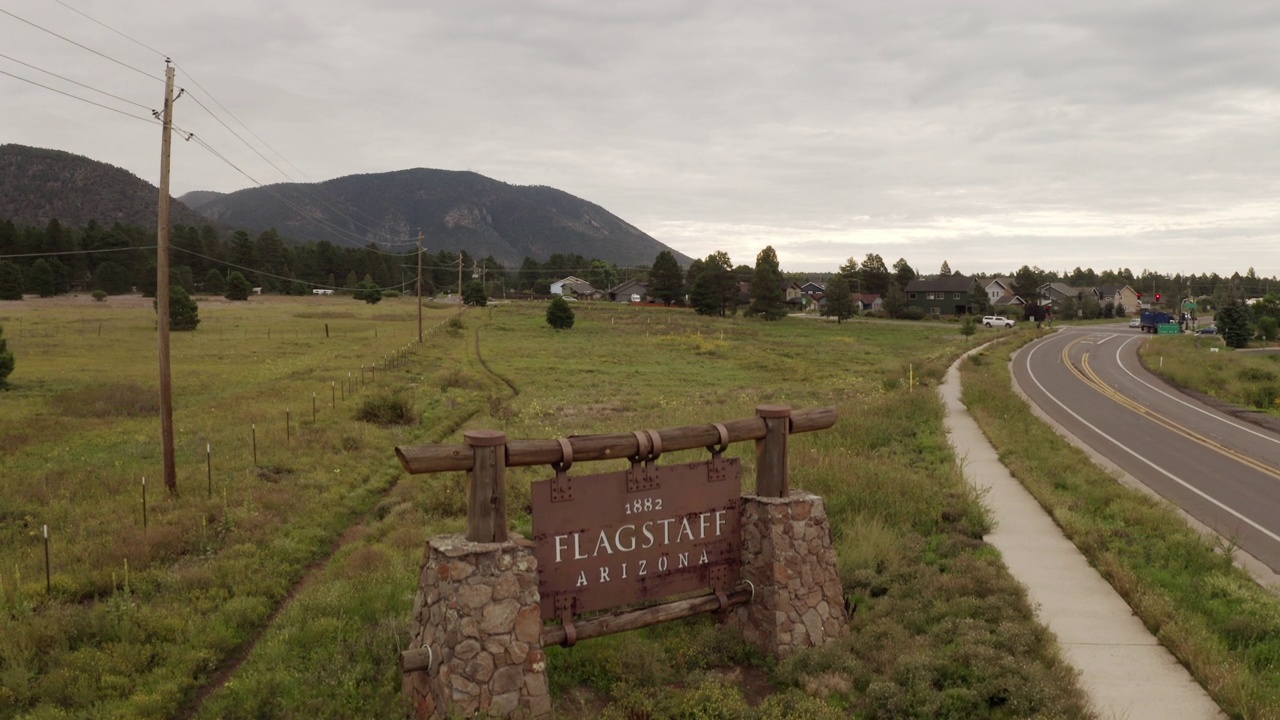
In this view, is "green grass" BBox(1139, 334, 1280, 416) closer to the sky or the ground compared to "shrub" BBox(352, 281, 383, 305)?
closer to the ground

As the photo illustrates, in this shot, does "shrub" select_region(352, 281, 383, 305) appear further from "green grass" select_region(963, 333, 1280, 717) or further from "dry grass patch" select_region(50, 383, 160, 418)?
"green grass" select_region(963, 333, 1280, 717)

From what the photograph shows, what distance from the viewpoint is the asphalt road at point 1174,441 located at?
55.1ft

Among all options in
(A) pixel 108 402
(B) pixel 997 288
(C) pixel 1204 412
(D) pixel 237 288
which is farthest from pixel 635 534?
(B) pixel 997 288

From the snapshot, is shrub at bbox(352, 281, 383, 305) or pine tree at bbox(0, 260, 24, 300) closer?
pine tree at bbox(0, 260, 24, 300)

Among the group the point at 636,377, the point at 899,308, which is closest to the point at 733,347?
the point at 636,377

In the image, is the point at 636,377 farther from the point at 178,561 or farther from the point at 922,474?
the point at 178,561

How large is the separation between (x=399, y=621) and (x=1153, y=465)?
22.0 m

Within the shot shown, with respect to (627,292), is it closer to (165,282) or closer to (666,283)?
(666,283)

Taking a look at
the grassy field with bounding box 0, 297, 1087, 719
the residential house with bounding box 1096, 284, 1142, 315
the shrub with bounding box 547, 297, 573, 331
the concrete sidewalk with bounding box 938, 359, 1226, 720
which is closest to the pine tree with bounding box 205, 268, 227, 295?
the shrub with bounding box 547, 297, 573, 331

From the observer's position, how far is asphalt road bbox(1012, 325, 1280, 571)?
1678 cm

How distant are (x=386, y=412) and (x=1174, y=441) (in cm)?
2677

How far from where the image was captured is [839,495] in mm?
13492

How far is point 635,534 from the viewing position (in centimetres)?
824

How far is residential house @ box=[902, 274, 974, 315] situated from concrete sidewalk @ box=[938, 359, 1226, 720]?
4418 inches
